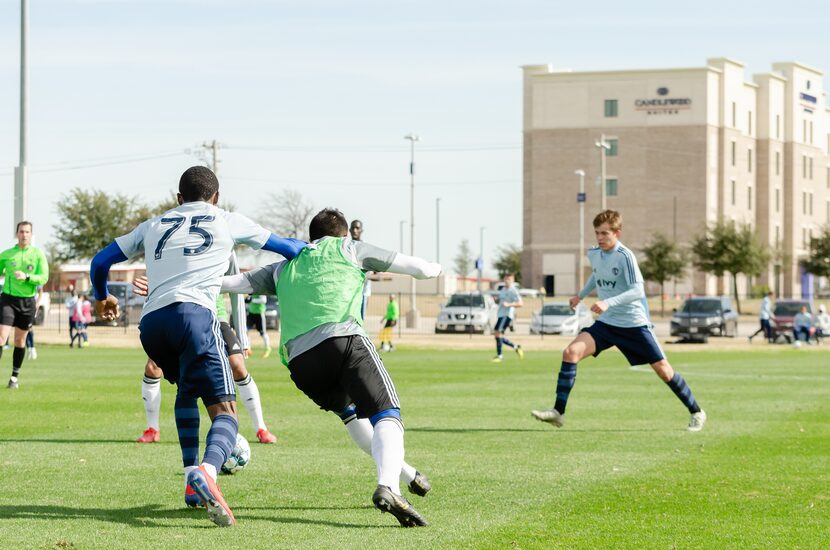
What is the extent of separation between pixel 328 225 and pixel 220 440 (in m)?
1.36

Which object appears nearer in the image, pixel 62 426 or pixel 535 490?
pixel 535 490

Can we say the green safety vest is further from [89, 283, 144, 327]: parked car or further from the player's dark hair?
[89, 283, 144, 327]: parked car

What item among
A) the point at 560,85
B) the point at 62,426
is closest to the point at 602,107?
the point at 560,85

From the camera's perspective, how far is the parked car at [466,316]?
5116cm

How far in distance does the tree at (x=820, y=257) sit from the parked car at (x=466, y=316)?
4295 centimetres

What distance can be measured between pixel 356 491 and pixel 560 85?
313 feet

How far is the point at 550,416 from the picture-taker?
12.8 m

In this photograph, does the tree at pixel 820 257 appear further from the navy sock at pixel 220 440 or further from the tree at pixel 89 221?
the navy sock at pixel 220 440

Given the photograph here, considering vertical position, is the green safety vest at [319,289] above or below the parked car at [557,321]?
above

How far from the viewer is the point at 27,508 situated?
7648mm

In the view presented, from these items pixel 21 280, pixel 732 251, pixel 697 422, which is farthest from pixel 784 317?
pixel 697 422

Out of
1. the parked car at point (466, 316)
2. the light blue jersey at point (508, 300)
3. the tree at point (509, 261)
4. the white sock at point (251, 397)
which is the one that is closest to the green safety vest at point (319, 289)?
the white sock at point (251, 397)

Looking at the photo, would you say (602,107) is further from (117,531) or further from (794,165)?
(117,531)

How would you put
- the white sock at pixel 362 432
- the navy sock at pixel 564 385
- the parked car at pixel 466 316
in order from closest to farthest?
the white sock at pixel 362 432, the navy sock at pixel 564 385, the parked car at pixel 466 316
